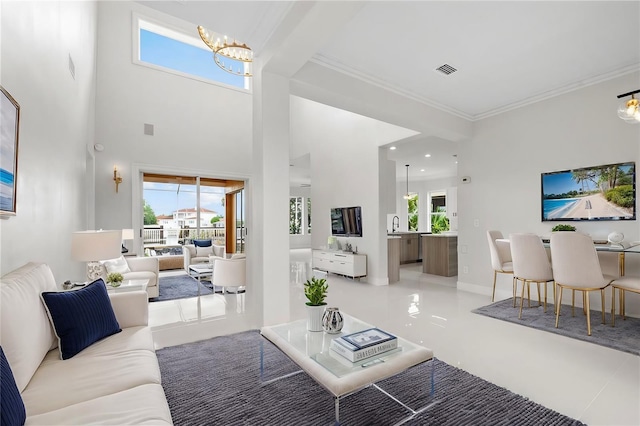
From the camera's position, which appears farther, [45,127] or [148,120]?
[148,120]

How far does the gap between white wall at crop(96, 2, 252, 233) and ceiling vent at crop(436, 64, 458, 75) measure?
4.66m

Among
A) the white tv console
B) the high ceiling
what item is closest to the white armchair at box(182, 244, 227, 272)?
the white tv console

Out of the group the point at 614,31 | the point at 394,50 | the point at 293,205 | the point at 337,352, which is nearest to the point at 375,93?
the point at 394,50

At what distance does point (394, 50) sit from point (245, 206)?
5.12 m

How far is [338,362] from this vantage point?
1739 mm

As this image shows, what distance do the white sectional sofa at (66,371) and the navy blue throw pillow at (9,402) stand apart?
0.10 metres

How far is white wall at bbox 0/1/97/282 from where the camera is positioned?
1.87 m

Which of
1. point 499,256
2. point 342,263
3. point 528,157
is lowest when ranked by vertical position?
point 342,263

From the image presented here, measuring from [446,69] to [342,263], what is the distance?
3.79m

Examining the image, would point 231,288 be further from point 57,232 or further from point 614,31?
point 614,31

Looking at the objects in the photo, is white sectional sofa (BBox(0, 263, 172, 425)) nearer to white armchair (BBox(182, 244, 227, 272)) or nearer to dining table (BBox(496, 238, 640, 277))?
dining table (BBox(496, 238, 640, 277))

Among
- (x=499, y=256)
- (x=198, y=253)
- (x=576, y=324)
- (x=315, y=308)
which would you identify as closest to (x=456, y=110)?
(x=499, y=256)

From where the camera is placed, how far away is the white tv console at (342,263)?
5.80m

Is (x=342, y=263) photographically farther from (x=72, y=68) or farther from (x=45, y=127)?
(x=72, y=68)
